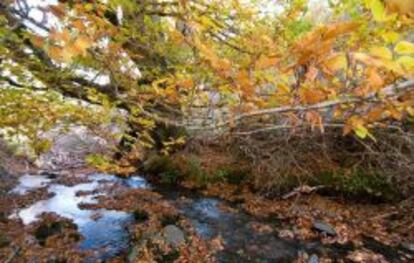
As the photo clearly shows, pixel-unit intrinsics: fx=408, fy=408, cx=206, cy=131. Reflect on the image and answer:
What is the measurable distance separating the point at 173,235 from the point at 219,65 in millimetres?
8051

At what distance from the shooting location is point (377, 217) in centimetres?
1076

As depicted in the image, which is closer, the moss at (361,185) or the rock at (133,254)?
the rock at (133,254)

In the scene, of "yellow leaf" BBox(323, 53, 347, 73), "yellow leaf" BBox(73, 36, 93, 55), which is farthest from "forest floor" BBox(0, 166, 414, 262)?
"yellow leaf" BBox(323, 53, 347, 73)

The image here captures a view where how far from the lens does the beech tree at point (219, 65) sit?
1.18 m

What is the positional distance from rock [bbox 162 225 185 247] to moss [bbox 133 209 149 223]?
1514 mm

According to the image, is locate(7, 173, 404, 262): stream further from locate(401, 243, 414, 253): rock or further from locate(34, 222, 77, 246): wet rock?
locate(401, 243, 414, 253): rock

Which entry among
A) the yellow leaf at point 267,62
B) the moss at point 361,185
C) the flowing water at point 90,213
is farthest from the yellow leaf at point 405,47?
the moss at point 361,185

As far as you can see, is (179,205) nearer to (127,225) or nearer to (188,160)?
(127,225)

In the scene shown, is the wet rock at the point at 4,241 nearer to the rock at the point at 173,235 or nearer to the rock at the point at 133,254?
the rock at the point at 133,254

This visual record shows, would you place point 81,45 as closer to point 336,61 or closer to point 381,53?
point 336,61

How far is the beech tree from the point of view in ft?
3.87

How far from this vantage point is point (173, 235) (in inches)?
360

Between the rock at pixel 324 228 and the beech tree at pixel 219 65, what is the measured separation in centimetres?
415

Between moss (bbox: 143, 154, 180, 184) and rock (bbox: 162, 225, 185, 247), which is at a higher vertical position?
moss (bbox: 143, 154, 180, 184)
